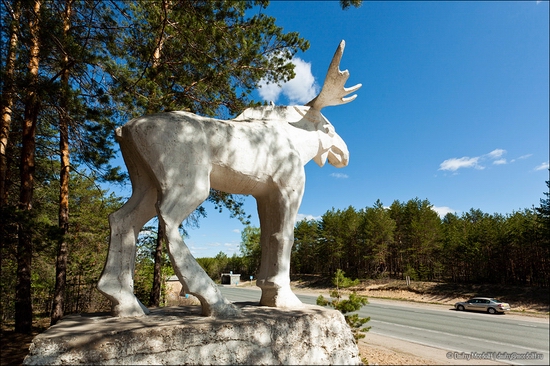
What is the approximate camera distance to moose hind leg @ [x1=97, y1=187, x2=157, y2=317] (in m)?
3.06

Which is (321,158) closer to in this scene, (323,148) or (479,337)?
(323,148)

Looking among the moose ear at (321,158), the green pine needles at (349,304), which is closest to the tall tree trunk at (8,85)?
the moose ear at (321,158)

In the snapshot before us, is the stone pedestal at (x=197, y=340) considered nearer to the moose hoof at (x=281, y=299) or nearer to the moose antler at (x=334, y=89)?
the moose hoof at (x=281, y=299)

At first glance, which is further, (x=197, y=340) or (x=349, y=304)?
(x=349, y=304)

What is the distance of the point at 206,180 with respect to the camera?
3.21 metres

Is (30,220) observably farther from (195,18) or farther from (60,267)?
(195,18)

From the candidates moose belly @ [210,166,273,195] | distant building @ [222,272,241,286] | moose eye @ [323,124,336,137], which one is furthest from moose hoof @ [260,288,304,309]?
distant building @ [222,272,241,286]

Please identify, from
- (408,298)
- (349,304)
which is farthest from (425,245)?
(349,304)

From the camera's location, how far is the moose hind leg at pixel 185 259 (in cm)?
296

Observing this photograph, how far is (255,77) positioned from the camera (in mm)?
7602

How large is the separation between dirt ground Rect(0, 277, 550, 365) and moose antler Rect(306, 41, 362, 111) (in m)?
4.83

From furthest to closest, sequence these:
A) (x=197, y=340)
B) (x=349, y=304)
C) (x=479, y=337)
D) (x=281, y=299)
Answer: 1. (x=479, y=337)
2. (x=349, y=304)
3. (x=281, y=299)
4. (x=197, y=340)

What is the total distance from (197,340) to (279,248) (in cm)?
139

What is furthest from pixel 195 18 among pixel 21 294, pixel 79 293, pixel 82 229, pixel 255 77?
pixel 82 229
